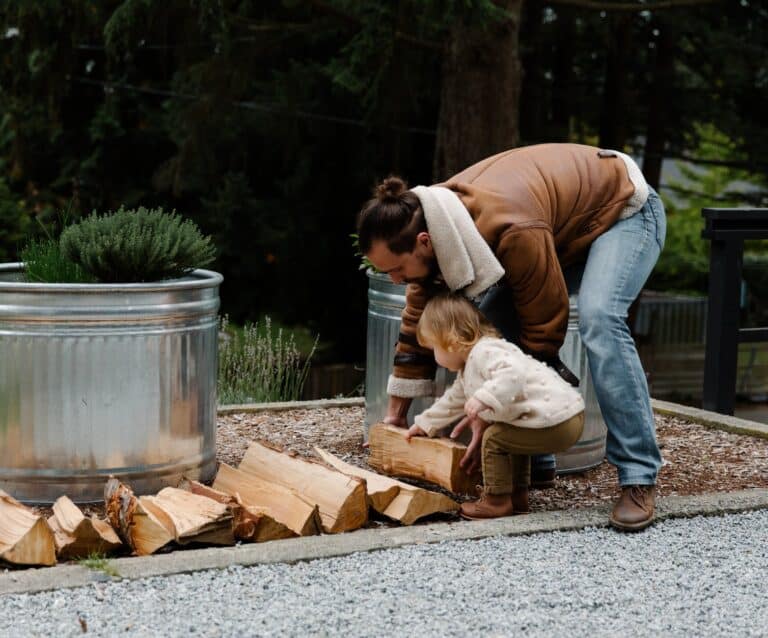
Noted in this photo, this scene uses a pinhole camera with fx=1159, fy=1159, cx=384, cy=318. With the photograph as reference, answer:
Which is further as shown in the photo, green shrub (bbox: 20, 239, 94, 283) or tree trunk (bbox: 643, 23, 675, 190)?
tree trunk (bbox: 643, 23, 675, 190)

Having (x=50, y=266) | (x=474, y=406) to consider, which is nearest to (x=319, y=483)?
(x=474, y=406)

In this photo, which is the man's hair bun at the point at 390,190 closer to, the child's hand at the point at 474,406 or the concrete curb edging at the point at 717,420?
the child's hand at the point at 474,406

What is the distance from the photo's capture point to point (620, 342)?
3.99 m

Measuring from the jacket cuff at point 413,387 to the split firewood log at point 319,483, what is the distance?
16.9 inches

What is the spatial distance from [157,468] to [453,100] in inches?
253

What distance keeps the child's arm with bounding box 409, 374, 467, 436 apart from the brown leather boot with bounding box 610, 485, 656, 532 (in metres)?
0.66

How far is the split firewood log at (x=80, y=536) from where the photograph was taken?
3.58 m

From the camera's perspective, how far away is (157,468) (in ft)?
14.1

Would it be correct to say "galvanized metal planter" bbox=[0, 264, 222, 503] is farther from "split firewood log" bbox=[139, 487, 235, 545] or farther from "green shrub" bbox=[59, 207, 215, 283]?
"split firewood log" bbox=[139, 487, 235, 545]

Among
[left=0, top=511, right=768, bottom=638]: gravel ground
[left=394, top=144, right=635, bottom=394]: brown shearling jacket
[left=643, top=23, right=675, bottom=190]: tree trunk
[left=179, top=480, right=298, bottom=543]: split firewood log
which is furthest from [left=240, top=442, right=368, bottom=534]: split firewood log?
[left=643, top=23, right=675, bottom=190]: tree trunk

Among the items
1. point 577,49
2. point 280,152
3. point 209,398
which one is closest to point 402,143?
point 280,152

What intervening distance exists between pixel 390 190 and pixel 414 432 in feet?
3.27

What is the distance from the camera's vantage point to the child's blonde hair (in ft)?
12.9

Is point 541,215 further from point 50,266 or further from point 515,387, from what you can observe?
point 50,266
